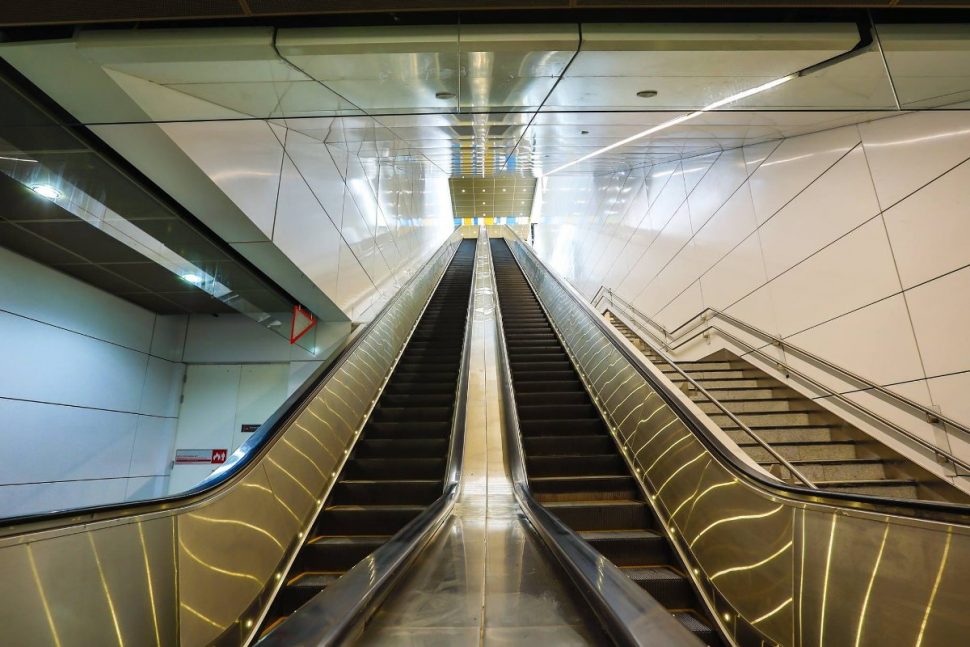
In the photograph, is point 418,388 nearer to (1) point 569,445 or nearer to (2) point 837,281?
(1) point 569,445

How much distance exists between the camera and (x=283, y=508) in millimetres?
2781

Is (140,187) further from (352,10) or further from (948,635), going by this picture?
(948,635)

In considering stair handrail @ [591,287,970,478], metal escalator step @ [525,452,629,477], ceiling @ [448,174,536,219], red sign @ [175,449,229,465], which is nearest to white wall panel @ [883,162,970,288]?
stair handrail @ [591,287,970,478]

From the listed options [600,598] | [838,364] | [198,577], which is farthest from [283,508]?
[838,364]

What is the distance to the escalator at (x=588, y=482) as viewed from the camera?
2.48m

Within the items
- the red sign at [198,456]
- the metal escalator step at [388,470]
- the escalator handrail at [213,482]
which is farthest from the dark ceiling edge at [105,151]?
the red sign at [198,456]

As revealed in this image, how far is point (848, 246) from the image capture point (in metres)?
4.22

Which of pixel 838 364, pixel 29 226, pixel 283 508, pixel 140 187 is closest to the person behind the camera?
pixel 283 508

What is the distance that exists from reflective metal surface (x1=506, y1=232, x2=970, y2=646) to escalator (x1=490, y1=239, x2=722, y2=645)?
0.13 metres

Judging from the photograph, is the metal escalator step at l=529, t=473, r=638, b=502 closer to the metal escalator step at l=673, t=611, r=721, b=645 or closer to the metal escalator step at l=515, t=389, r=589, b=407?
the metal escalator step at l=673, t=611, r=721, b=645

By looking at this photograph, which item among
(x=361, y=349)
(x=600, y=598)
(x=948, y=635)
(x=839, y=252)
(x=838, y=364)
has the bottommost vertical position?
(x=948, y=635)

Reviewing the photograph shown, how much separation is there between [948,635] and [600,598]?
3.55ft

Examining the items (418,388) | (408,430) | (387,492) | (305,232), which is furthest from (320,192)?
(387,492)

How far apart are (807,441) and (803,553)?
2.72 m
